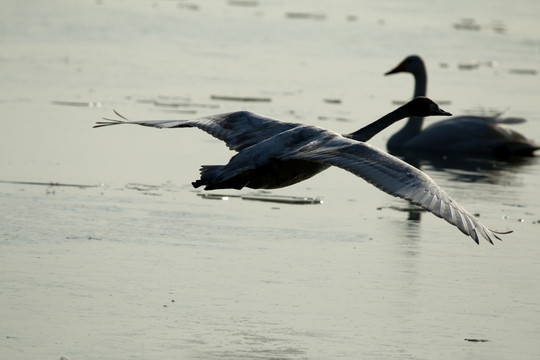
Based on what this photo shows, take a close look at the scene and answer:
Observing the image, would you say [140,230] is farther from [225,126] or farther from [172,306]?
[172,306]

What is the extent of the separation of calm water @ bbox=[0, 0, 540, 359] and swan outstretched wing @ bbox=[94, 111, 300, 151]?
2.81 ft

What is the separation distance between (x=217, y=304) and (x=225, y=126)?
200cm

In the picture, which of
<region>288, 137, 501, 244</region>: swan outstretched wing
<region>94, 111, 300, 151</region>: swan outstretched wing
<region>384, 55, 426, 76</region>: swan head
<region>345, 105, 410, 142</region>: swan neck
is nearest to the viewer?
<region>288, 137, 501, 244</region>: swan outstretched wing

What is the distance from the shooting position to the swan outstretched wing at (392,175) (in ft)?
21.7

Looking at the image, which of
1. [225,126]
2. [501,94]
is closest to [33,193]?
[225,126]

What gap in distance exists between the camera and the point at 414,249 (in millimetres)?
9445

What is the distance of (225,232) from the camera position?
31.4 feet

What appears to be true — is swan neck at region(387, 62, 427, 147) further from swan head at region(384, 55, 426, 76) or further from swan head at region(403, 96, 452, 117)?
swan head at region(403, 96, 452, 117)

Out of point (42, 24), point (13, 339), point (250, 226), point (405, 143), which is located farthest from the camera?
point (42, 24)

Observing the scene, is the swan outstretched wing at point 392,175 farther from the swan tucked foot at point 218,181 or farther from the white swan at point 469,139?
the white swan at point 469,139

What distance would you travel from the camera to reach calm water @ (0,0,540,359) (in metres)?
7.00

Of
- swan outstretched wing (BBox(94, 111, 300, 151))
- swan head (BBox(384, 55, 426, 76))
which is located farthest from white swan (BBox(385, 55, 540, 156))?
swan outstretched wing (BBox(94, 111, 300, 151))

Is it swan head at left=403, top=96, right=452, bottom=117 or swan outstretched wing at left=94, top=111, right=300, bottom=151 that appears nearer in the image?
swan outstretched wing at left=94, top=111, right=300, bottom=151

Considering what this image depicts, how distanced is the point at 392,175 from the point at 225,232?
264cm
